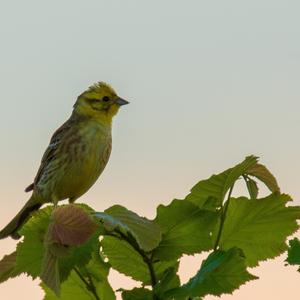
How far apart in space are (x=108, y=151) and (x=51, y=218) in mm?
5712

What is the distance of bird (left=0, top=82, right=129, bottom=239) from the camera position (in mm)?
7805

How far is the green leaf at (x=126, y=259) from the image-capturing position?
2635mm

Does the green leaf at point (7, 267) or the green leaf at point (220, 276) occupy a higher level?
the green leaf at point (7, 267)

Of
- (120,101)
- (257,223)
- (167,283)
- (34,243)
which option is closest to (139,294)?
(167,283)

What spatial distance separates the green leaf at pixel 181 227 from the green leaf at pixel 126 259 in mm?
169

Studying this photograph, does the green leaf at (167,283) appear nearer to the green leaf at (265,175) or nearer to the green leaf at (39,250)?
the green leaf at (39,250)

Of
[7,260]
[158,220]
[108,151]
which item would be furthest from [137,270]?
[108,151]

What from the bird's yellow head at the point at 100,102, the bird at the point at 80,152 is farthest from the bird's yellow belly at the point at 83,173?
the bird's yellow head at the point at 100,102

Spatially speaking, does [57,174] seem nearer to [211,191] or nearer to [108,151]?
[108,151]

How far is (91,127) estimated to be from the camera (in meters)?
8.10

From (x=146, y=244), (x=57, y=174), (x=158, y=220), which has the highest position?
(x=57, y=174)

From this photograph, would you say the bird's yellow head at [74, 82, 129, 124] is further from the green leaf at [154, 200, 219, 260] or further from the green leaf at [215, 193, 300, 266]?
the green leaf at [154, 200, 219, 260]

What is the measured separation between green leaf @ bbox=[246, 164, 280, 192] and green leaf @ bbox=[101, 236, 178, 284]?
44 cm

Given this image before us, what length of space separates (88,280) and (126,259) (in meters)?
0.15
